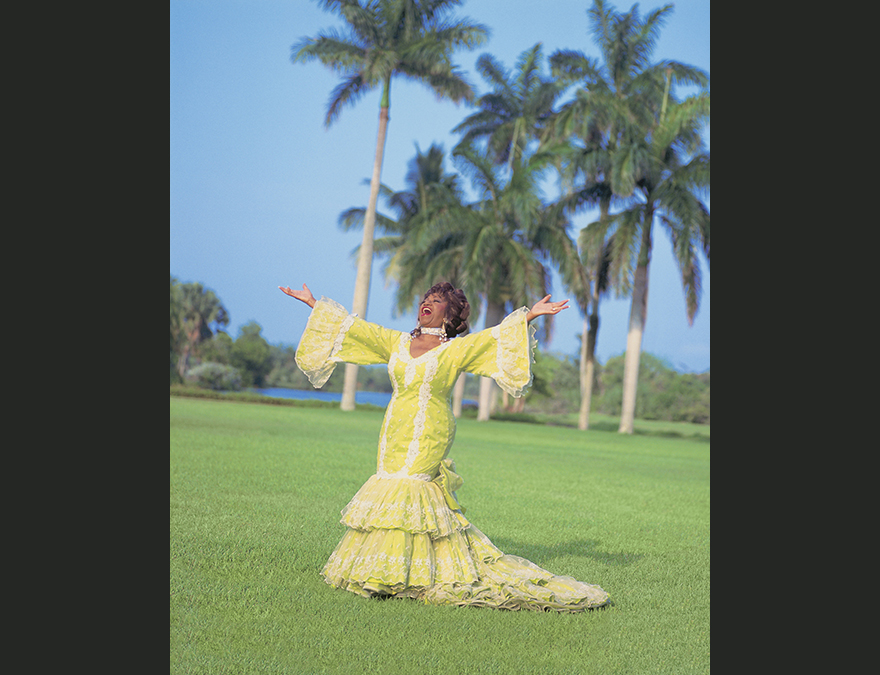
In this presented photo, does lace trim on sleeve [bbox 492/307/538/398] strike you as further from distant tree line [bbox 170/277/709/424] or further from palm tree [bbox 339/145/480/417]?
distant tree line [bbox 170/277/709/424]

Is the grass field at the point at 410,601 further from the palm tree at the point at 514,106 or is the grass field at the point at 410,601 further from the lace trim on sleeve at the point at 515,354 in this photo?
the palm tree at the point at 514,106

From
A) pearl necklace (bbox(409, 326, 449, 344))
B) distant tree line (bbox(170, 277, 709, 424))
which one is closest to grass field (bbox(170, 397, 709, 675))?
pearl necklace (bbox(409, 326, 449, 344))

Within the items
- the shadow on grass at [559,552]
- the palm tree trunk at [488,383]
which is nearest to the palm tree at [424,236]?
the palm tree trunk at [488,383]

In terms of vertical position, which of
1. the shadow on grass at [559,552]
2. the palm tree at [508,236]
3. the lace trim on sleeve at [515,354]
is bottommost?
the shadow on grass at [559,552]

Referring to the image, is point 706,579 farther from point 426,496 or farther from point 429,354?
point 429,354

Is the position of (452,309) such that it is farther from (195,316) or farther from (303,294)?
(195,316)

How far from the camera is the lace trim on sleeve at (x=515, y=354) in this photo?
443 centimetres

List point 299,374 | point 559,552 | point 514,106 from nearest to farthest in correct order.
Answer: point 559,552, point 514,106, point 299,374

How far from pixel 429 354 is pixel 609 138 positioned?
22.4 metres

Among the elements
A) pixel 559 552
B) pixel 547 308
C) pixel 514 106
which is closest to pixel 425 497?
pixel 547 308

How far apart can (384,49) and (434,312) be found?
22.3 metres

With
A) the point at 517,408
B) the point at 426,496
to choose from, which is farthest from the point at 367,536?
the point at 517,408

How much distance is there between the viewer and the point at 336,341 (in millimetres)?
4855

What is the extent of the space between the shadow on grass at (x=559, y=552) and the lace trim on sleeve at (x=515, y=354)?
1.69m
